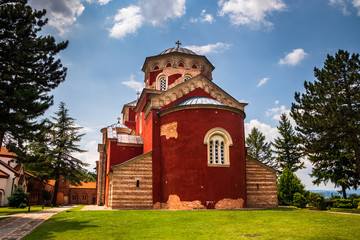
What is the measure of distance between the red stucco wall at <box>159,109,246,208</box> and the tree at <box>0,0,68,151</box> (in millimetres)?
A: 7763

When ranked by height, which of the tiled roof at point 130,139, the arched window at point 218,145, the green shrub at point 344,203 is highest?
the tiled roof at point 130,139

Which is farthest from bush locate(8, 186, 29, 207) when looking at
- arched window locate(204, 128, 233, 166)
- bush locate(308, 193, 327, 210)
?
bush locate(308, 193, 327, 210)

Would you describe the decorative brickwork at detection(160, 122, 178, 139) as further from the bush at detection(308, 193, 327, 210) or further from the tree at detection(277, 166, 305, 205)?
the tree at detection(277, 166, 305, 205)

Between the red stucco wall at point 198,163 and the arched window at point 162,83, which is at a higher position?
the arched window at point 162,83

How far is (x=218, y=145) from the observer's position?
17172 mm

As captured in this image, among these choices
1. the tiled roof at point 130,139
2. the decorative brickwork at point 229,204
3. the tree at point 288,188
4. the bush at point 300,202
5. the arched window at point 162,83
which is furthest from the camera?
the tree at point 288,188

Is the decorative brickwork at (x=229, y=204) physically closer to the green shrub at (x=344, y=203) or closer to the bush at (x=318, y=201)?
the bush at (x=318, y=201)

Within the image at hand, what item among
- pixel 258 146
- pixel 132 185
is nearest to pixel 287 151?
pixel 258 146

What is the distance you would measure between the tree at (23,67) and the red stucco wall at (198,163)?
7763mm

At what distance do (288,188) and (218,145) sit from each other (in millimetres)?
12426

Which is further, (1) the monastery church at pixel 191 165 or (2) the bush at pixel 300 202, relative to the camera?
(2) the bush at pixel 300 202

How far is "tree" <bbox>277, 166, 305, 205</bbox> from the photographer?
2519 centimetres

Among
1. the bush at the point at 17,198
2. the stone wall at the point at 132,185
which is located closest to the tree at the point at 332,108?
the stone wall at the point at 132,185

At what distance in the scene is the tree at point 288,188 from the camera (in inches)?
992
